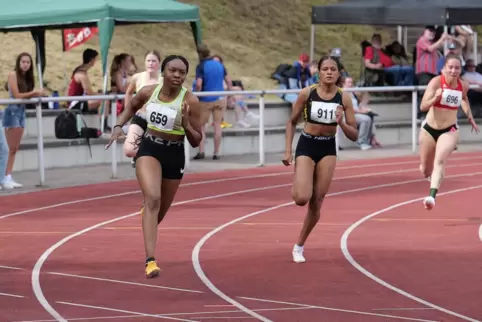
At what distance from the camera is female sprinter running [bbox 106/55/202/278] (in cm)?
1087

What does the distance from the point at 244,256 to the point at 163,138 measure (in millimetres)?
1845

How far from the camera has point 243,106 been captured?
24547 mm

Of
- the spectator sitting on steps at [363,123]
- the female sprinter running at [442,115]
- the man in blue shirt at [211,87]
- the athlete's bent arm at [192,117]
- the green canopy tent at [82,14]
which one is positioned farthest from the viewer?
the spectator sitting on steps at [363,123]

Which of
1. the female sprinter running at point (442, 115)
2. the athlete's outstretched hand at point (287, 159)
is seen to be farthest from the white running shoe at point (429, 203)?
the athlete's outstretched hand at point (287, 159)

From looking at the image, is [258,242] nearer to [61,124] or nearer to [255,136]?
[61,124]

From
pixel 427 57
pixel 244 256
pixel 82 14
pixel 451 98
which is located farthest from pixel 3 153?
pixel 427 57

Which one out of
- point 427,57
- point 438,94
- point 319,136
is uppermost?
point 319,136

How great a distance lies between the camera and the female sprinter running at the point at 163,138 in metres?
10.9

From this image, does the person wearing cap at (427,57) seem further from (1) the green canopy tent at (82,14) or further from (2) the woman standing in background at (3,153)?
(2) the woman standing in background at (3,153)

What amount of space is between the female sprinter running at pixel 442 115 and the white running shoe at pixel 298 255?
141 inches

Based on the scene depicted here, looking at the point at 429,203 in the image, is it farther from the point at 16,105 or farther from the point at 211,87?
the point at 211,87

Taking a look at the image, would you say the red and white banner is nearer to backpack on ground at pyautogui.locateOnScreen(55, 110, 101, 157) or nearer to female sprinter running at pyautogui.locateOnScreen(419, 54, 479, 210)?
backpack on ground at pyautogui.locateOnScreen(55, 110, 101, 157)

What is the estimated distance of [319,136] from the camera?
472 inches

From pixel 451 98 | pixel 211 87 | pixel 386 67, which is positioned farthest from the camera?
pixel 386 67
